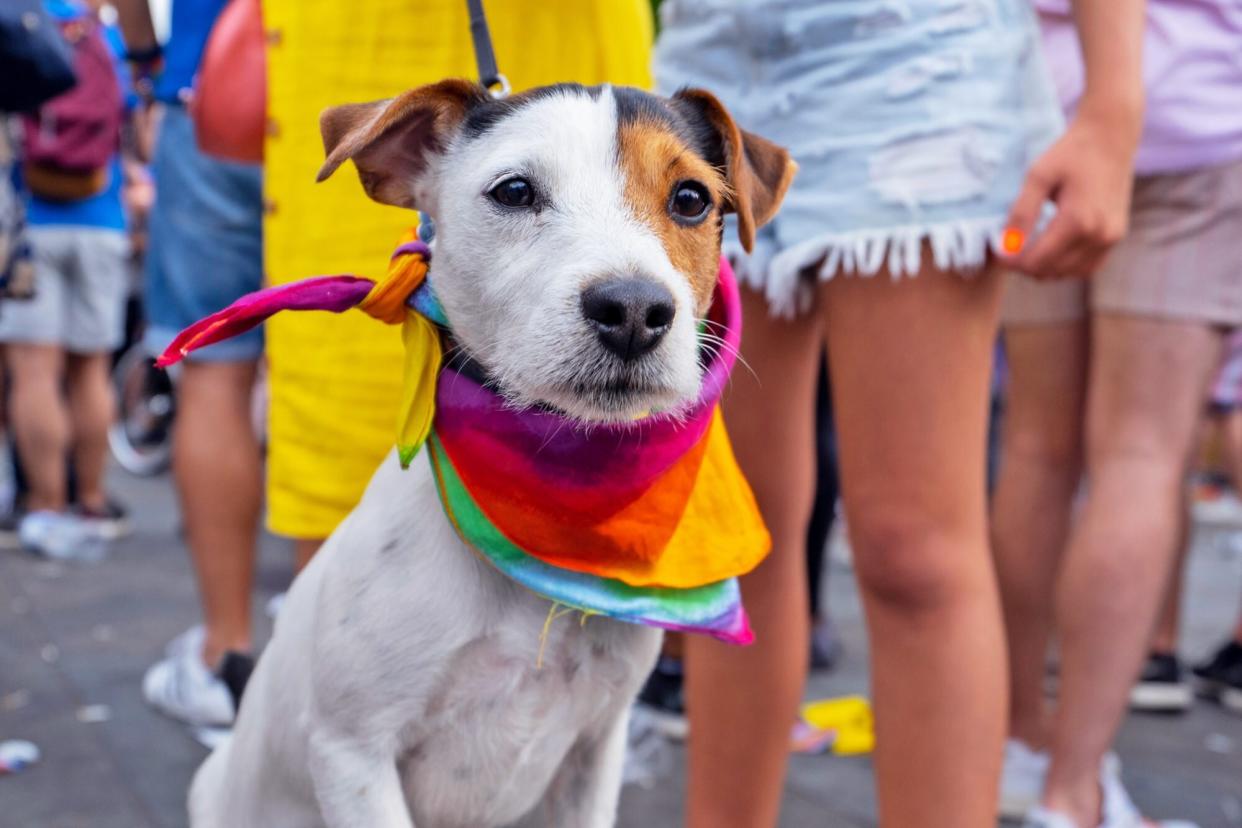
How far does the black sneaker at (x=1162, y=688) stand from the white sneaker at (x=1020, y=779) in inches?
39.7

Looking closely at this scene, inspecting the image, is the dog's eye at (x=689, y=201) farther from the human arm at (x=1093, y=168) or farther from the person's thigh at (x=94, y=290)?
the person's thigh at (x=94, y=290)

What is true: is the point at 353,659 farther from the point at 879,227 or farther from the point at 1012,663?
the point at 1012,663

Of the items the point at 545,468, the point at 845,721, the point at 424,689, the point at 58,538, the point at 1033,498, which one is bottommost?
the point at 58,538

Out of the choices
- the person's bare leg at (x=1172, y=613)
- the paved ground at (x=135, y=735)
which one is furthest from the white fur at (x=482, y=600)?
the person's bare leg at (x=1172, y=613)

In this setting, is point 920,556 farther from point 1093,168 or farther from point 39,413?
point 39,413

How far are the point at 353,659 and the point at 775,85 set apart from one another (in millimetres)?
1161

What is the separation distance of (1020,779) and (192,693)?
220 centimetres

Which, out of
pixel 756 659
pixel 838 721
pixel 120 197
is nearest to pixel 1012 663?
pixel 838 721

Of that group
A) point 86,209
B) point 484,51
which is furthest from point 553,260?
point 86,209

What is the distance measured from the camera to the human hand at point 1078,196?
1843 millimetres

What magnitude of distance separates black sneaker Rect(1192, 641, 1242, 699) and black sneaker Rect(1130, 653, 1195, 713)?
0.24 feet

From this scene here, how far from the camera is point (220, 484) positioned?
3.28 meters

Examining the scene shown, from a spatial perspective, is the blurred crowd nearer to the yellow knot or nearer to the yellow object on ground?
the yellow object on ground

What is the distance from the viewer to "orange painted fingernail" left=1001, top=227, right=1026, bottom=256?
1872mm
